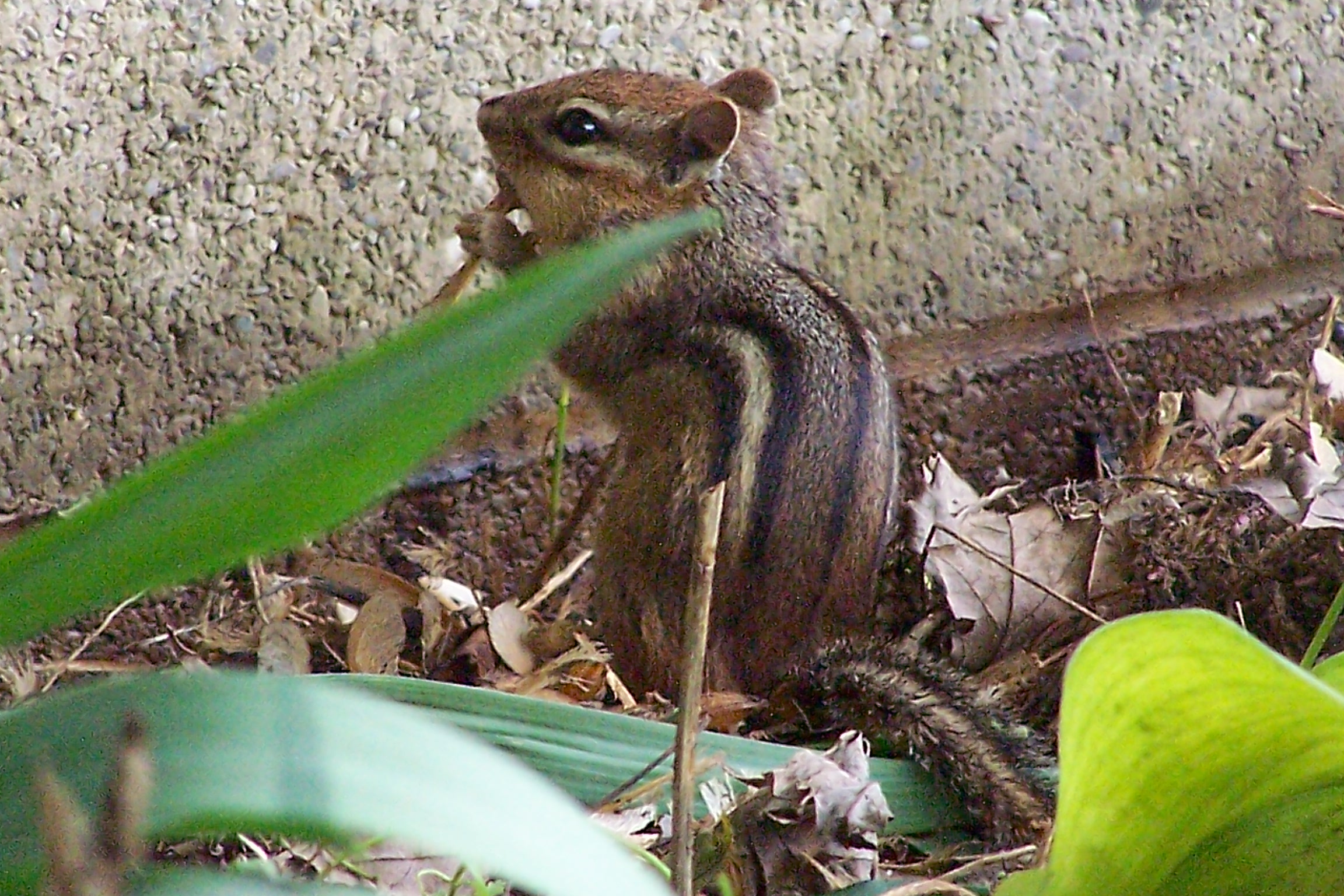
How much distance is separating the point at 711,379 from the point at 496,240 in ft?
1.58

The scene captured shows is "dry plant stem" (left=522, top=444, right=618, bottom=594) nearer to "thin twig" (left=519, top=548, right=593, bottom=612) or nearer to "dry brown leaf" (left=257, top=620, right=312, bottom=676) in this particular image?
"thin twig" (left=519, top=548, right=593, bottom=612)

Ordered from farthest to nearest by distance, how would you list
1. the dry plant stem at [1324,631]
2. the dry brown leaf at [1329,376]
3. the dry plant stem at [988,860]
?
the dry brown leaf at [1329,376] → the dry plant stem at [1324,631] → the dry plant stem at [988,860]

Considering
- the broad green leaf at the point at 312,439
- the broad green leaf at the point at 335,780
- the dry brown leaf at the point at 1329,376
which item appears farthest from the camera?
the dry brown leaf at the point at 1329,376

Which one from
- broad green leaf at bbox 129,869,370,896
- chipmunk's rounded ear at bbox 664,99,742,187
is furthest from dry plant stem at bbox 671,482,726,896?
chipmunk's rounded ear at bbox 664,99,742,187

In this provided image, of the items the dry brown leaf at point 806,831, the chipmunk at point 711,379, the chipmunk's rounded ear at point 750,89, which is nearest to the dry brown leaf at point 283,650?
the chipmunk at point 711,379

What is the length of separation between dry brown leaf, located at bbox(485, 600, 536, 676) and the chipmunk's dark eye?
0.83m

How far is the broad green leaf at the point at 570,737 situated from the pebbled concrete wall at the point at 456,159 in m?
1.25

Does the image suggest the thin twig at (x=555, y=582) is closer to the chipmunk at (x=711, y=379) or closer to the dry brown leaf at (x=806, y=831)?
the chipmunk at (x=711, y=379)

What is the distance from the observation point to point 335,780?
2.03 feet

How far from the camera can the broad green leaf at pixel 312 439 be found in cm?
72

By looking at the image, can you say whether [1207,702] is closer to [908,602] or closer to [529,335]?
[529,335]

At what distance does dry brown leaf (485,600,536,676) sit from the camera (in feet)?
7.75

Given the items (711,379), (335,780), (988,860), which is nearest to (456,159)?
(711,379)

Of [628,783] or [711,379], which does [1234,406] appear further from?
[628,783]
